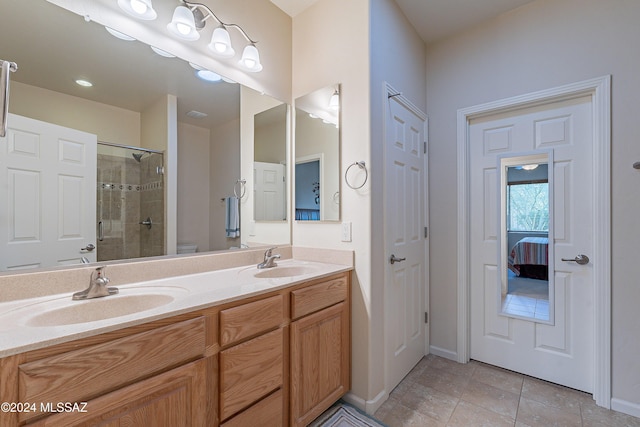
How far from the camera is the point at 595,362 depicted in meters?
1.82

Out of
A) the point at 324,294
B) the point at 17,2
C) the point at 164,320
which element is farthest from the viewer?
the point at 324,294

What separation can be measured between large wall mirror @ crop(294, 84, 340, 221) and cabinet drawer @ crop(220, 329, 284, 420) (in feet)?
2.98

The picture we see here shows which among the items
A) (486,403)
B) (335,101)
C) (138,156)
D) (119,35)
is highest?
(119,35)

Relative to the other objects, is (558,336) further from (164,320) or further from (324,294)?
(164,320)

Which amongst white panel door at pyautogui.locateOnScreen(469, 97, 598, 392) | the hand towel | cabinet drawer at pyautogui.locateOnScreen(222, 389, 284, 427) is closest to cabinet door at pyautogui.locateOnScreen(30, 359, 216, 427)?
cabinet drawer at pyautogui.locateOnScreen(222, 389, 284, 427)

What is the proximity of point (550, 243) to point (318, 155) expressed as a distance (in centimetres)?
180

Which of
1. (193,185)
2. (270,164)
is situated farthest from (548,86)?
(193,185)

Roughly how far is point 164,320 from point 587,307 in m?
2.54

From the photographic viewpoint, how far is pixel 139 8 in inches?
55.2

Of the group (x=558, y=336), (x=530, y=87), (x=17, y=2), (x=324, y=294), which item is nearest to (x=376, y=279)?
(x=324, y=294)

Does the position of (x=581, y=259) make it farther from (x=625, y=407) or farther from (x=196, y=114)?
(x=196, y=114)

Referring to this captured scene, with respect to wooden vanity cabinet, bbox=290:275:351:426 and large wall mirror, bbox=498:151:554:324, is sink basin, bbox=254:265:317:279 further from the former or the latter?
large wall mirror, bbox=498:151:554:324

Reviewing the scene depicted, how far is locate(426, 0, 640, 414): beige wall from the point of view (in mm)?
1724

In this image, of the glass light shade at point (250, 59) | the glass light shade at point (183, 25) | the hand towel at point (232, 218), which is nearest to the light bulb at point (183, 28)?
the glass light shade at point (183, 25)
